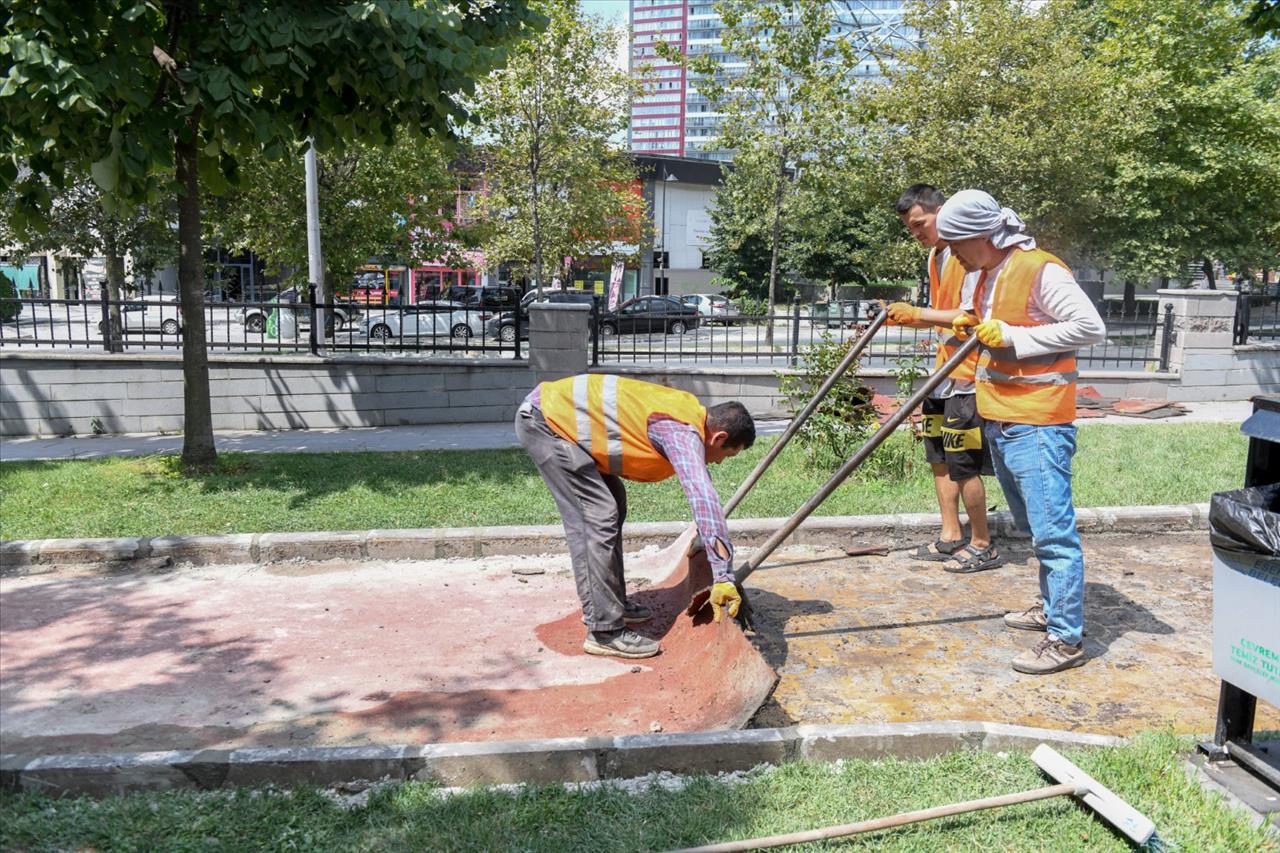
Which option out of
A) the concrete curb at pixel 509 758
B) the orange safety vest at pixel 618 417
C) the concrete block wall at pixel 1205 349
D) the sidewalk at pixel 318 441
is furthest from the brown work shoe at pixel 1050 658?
the concrete block wall at pixel 1205 349

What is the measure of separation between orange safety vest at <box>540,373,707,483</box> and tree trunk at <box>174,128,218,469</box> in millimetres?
4903

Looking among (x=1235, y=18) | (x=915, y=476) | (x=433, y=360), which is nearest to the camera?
(x=915, y=476)

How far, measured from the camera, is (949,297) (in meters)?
5.49

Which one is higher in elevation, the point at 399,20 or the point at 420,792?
the point at 399,20

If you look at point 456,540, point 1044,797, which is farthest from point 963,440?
point 456,540

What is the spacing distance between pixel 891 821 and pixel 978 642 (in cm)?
193

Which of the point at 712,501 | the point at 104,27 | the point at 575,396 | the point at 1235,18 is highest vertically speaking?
the point at 1235,18

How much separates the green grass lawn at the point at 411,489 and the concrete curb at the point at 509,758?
3.13 meters

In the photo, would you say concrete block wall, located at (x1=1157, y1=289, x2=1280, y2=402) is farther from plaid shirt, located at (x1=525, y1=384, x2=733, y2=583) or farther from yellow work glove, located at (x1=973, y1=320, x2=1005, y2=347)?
plaid shirt, located at (x1=525, y1=384, x2=733, y2=583)

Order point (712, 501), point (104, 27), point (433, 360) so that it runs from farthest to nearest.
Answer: point (433, 360) → point (104, 27) → point (712, 501)

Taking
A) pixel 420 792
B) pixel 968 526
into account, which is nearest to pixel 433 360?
pixel 968 526

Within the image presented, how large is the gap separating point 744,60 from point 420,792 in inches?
681

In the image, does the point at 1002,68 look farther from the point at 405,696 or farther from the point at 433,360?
the point at 405,696

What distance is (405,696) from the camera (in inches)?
163
